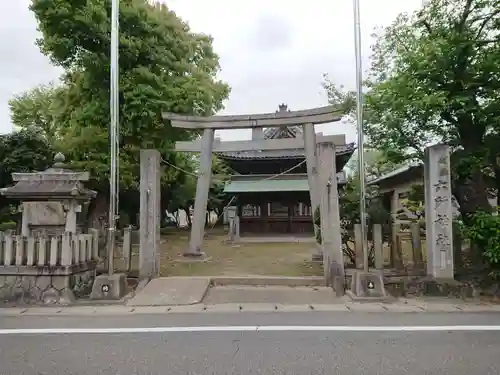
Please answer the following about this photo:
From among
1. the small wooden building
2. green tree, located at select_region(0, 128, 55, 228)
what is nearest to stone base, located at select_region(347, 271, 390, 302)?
green tree, located at select_region(0, 128, 55, 228)

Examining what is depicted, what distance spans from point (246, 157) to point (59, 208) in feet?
50.3

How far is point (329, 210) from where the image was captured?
29.1ft

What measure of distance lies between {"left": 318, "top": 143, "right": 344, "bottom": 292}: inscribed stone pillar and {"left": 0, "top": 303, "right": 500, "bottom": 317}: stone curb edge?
1.56 m

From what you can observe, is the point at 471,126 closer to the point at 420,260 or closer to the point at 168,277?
the point at 420,260

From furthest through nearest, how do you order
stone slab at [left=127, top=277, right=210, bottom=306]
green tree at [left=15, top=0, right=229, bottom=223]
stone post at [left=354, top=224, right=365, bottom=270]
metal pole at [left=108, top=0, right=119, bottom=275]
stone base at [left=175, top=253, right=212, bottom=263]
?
green tree at [left=15, top=0, right=229, bottom=223]
stone base at [left=175, top=253, right=212, bottom=263]
stone post at [left=354, top=224, right=365, bottom=270]
metal pole at [left=108, top=0, right=119, bottom=275]
stone slab at [left=127, top=277, right=210, bottom=306]

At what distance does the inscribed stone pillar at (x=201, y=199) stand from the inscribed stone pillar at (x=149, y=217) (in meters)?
3.37

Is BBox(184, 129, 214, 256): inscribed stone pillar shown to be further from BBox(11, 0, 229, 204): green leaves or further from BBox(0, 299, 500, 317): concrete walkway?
BBox(0, 299, 500, 317): concrete walkway

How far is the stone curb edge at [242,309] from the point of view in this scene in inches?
265

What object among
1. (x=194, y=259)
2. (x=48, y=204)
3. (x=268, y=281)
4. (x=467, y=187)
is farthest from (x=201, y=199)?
(x=467, y=187)

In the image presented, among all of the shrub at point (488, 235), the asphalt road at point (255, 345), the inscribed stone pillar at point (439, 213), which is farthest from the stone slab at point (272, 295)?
the shrub at point (488, 235)

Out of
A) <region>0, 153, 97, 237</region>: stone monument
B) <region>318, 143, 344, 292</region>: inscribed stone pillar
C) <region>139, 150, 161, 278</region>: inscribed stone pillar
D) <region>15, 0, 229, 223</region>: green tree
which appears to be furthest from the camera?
<region>15, 0, 229, 223</region>: green tree

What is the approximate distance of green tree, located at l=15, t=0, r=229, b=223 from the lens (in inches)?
589

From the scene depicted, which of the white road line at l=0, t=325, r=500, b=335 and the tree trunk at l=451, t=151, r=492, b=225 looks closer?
the white road line at l=0, t=325, r=500, b=335

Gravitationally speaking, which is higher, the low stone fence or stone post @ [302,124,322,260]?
stone post @ [302,124,322,260]
